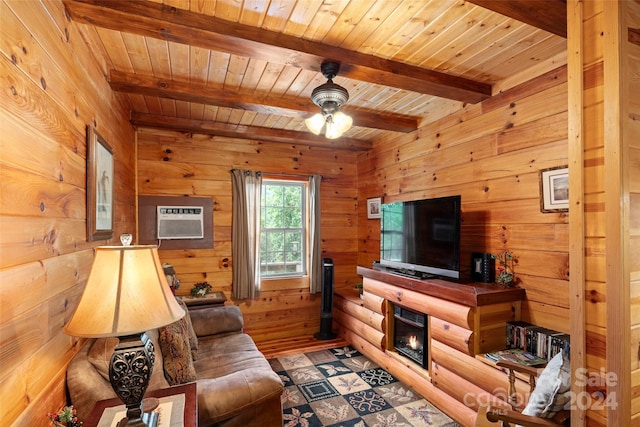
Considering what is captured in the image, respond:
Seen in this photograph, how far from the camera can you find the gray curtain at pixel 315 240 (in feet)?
14.2

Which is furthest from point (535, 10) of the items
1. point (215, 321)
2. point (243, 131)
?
point (215, 321)

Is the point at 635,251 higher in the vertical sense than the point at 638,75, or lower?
lower

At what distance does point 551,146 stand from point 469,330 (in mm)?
1457

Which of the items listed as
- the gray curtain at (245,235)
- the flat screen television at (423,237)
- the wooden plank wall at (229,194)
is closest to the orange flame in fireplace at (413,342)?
the flat screen television at (423,237)

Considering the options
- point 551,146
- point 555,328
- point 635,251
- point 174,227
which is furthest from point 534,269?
point 174,227

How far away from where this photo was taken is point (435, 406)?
2.62 metres

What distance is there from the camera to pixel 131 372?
121cm

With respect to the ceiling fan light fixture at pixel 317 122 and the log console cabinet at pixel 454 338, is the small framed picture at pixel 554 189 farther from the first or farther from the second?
the ceiling fan light fixture at pixel 317 122

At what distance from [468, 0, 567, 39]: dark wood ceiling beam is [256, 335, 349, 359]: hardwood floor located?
360 centimetres

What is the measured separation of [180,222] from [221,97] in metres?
1.73

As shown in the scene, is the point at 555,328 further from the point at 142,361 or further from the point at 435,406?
the point at 142,361

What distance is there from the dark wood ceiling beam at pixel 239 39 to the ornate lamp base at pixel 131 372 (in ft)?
5.06

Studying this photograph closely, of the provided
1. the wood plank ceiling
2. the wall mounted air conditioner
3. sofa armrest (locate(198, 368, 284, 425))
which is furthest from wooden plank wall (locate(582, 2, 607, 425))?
the wall mounted air conditioner

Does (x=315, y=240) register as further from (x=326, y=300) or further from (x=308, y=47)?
(x=308, y=47)
